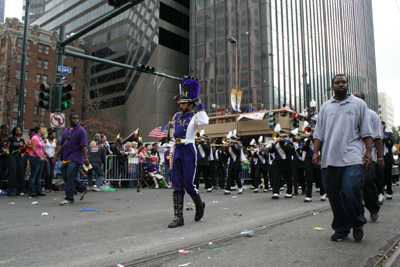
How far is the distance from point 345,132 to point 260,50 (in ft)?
103

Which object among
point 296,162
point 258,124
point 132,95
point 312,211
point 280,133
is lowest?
point 312,211

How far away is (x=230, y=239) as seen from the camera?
4352 millimetres

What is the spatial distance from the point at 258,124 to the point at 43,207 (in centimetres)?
2468

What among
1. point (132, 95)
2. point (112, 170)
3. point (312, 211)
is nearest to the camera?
point (312, 211)

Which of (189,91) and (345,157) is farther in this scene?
(189,91)

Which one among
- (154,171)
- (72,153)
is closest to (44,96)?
(72,153)

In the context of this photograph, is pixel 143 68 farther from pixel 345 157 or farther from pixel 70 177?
pixel 345 157

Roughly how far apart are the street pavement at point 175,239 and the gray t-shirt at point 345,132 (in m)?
1.01

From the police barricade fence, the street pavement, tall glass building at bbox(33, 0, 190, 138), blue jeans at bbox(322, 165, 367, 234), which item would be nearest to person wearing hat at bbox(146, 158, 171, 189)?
the police barricade fence

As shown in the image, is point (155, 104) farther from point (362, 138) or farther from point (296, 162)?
point (362, 138)

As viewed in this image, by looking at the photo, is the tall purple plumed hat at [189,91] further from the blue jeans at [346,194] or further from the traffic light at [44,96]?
the traffic light at [44,96]

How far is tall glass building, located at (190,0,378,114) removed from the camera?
111 feet

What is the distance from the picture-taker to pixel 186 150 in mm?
5586

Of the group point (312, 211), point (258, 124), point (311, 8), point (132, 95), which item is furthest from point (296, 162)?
point (132, 95)
